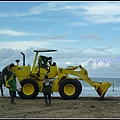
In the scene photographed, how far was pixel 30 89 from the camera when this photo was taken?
23484 millimetres

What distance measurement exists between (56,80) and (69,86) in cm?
89

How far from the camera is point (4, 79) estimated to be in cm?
2378

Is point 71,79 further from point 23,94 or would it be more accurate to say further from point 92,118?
point 92,118

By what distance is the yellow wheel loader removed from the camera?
76.4 ft

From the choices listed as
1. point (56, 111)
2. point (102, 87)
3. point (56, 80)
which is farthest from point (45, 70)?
point (56, 111)

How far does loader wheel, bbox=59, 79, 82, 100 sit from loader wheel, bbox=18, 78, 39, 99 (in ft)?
4.80

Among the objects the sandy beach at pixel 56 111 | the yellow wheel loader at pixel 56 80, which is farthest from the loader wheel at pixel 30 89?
the sandy beach at pixel 56 111

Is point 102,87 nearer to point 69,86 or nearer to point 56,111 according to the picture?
point 69,86

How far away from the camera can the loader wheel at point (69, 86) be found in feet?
76.2

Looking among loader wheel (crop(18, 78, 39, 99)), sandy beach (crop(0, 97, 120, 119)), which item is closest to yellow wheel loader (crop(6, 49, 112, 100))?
loader wheel (crop(18, 78, 39, 99))

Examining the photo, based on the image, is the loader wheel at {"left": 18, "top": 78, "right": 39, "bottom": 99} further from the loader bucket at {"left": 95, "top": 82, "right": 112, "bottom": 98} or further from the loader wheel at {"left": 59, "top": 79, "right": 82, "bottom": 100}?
the loader bucket at {"left": 95, "top": 82, "right": 112, "bottom": 98}

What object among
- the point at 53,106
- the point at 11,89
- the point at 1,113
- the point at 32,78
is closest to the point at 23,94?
the point at 32,78

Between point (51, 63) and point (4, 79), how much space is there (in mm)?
2958

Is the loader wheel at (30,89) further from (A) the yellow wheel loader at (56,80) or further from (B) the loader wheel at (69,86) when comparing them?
(B) the loader wheel at (69,86)
